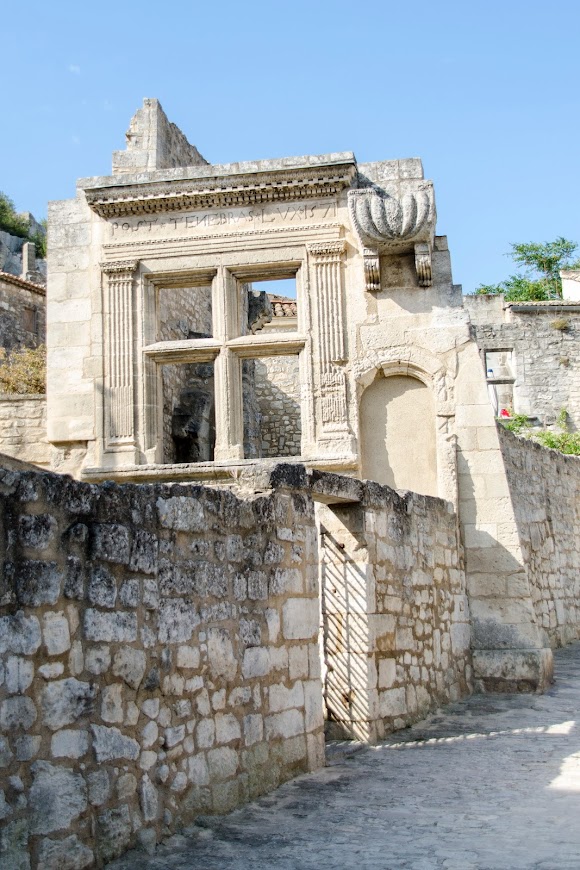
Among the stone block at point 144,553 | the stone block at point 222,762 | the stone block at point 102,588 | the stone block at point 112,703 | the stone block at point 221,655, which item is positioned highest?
the stone block at point 144,553

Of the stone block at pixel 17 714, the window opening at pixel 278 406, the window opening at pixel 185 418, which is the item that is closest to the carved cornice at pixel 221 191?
the window opening at pixel 185 418

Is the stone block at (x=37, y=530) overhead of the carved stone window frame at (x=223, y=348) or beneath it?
beneath

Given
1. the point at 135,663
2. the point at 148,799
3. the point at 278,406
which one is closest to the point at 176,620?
the point at 135,663

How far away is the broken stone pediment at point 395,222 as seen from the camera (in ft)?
32.7

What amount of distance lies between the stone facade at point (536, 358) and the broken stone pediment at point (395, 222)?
41.8 ft

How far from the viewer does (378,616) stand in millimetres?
7020

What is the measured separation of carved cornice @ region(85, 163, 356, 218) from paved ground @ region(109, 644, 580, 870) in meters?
6.03

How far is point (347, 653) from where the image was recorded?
6840mm

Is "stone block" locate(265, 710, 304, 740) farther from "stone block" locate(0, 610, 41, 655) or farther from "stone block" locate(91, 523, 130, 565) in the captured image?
"stone block" locate(0, 610, 41, 655)

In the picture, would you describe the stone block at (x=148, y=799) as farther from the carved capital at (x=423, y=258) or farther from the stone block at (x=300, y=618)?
the carved capital at (x=423, y=258)

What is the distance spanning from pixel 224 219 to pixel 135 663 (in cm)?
756

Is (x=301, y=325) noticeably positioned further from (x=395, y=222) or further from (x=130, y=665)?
(x=130, y=665)

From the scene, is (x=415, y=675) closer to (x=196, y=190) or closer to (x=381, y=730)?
(x=381, y=730)

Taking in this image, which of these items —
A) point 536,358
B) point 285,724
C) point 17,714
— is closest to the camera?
point 17,714
